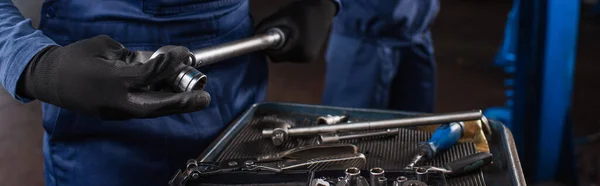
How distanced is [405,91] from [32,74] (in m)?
1.07

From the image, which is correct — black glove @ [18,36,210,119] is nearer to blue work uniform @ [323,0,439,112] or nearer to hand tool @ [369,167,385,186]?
hand tool @ [369,167,385,186]

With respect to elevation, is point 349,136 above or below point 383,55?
above

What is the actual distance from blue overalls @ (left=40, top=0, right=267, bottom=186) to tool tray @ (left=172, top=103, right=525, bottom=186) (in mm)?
70

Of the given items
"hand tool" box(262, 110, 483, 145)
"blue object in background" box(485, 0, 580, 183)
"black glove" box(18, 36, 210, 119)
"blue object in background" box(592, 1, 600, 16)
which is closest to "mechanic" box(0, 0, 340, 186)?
"black glove" box(18, 36, 210, 119)

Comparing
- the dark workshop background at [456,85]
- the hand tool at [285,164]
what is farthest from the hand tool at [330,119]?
the dark workshop background at [456,85]

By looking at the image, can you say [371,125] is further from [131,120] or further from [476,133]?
[131,120]

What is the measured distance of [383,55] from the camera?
151 cm

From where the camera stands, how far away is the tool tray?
2.19ft

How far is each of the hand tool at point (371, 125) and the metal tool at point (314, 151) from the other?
2.1 inches

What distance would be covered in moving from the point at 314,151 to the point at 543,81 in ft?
3.78

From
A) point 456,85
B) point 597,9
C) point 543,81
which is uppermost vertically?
point 543,81

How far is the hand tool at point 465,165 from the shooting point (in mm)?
690

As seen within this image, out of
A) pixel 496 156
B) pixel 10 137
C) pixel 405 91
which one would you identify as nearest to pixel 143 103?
pixel 496 156

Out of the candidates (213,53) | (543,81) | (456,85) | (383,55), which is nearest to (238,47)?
(213,53)
